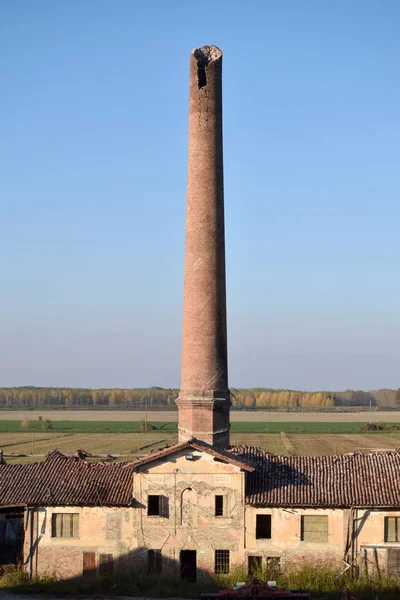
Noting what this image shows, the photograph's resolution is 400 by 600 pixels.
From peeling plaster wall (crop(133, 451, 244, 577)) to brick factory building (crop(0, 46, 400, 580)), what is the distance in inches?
1.2

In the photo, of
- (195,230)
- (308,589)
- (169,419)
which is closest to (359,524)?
(308,589)

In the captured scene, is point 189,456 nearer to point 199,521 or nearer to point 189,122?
point 199,521

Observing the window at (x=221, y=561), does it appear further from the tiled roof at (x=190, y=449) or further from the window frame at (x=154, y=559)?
the tiled roof at (x=190, y=449)

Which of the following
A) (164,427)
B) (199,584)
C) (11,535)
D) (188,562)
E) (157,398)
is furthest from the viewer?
(157,398)

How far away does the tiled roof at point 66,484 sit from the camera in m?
27.5

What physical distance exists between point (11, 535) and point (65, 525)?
381cm

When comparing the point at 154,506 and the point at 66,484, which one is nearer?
the point at 154,506

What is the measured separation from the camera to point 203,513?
2716 centimetres

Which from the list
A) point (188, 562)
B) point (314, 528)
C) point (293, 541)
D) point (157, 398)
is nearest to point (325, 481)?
point (314, 528)

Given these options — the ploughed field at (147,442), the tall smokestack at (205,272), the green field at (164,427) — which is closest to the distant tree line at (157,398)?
the green field at (164,427)

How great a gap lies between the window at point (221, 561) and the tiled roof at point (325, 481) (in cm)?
180

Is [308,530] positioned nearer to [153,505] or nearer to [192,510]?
[192,510]

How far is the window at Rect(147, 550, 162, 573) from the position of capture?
27000 mm

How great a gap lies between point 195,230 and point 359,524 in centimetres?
1163
